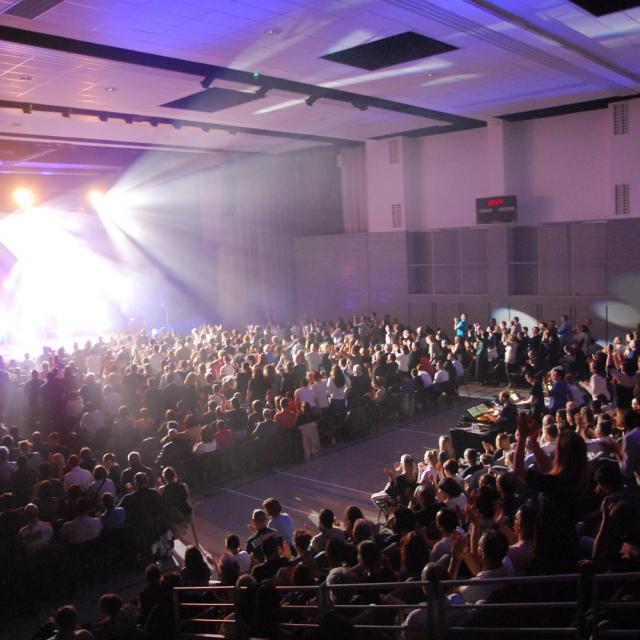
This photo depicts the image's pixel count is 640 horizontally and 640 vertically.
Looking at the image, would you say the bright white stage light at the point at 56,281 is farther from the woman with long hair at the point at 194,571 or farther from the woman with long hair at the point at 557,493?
the woman with long hair at the point at 557,493

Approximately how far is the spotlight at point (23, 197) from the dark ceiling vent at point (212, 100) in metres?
6.26

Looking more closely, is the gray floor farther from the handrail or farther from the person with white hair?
the handrail

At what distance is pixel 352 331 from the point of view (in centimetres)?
1775

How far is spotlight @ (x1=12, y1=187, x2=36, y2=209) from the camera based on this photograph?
18.2 meters

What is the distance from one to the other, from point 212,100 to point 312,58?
3.79 m

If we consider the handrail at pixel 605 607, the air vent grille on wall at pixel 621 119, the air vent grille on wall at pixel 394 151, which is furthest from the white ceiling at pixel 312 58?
the handrail at pixel 605 607

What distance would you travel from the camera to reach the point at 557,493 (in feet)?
13.2

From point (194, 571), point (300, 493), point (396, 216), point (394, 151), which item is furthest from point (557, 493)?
point (394, 151)

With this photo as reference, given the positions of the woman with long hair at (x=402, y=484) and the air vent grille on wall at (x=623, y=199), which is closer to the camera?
the woman with long hair at (x=402, y=484)

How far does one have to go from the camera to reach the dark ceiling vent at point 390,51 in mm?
10648

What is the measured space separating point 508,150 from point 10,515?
1550 cm

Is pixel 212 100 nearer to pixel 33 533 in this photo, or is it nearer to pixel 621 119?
pixel 621 119

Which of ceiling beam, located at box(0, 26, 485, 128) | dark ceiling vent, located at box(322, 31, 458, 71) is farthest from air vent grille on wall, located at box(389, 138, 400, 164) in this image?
dark ceiling vent, located at box(322, 31, 458, 71)

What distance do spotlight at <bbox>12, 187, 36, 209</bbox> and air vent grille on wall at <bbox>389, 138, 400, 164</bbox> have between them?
1033 centimetres
